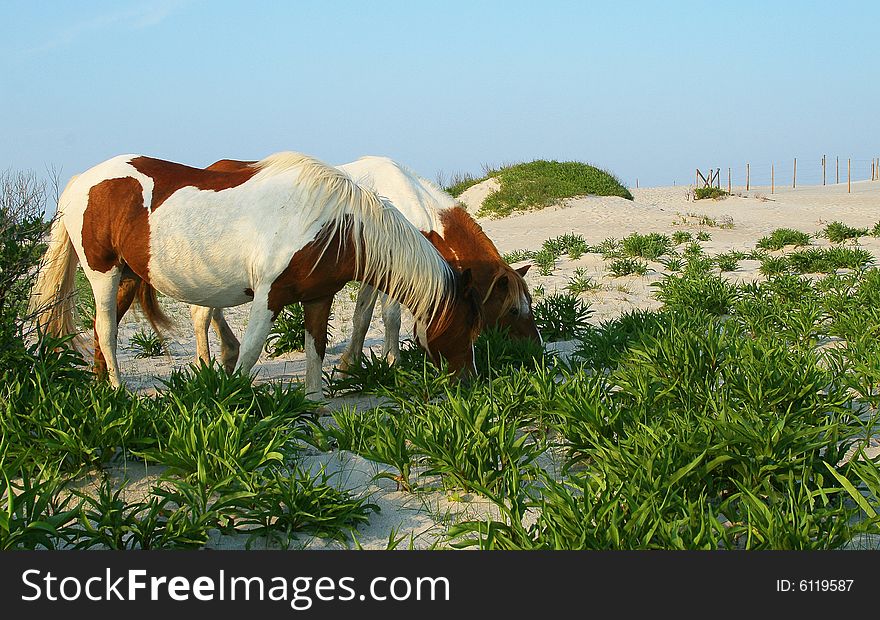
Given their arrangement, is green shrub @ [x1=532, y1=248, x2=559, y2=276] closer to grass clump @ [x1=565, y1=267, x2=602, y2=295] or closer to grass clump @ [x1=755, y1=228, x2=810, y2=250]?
grass clump @ [x1=565, y1=267, x2=602, y2=295]

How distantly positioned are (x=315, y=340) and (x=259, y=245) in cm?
74

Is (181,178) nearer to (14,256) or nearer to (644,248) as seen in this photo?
(14,256)

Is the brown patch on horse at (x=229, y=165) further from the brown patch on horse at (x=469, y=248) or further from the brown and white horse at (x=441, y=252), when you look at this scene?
the brown patch on horse at (x=469, y=248)

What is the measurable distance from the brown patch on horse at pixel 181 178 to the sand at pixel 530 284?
125 cm

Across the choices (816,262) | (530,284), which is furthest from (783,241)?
(530,284)

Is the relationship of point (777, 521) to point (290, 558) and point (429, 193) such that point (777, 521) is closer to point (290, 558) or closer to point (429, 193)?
point (290, 558)

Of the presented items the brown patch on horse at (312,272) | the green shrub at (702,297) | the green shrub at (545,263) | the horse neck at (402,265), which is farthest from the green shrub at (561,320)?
the green shrub at (545,263)

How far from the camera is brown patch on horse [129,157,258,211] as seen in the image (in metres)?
4.93

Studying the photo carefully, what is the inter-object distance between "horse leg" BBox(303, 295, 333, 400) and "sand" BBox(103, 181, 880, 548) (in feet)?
0.75

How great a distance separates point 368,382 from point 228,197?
149 cm

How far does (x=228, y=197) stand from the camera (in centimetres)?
484

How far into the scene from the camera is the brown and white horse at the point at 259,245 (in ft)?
15.3

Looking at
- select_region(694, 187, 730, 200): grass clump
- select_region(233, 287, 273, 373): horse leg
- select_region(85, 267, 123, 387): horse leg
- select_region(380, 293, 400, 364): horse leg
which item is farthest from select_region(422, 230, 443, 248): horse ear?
select_region(694, 187, 730, 200): grass clump

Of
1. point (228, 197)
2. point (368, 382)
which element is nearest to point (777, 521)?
point (368, 382)
